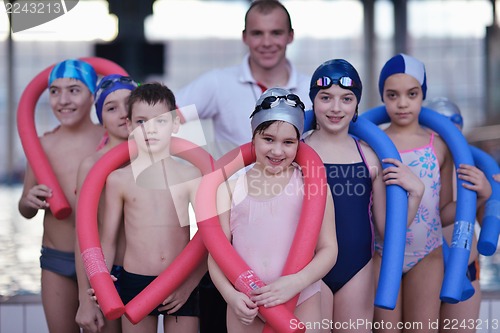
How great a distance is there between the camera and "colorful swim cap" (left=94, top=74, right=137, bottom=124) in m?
3.28

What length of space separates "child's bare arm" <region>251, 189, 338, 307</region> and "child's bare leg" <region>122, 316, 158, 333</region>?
623mm

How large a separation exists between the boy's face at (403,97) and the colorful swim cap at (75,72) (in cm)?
147

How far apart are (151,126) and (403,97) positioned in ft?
3.95

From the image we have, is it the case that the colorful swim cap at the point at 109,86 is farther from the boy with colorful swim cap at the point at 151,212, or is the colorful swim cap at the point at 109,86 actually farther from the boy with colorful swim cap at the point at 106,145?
the boy with colorful swim cap at the point at 151,212

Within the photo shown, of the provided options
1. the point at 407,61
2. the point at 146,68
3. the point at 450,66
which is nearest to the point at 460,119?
the point at 407,61

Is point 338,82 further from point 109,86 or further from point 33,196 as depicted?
point 33,196

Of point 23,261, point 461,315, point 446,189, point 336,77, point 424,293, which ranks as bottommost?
point 23,261

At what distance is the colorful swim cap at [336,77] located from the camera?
3.03m

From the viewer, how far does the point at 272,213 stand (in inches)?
112

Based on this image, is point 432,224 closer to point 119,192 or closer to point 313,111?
point 313,111

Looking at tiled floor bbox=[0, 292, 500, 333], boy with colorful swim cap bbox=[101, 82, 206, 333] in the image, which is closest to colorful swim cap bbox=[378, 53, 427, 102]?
boy with colorful swim cap bbox=[101, 82, 206, 333]

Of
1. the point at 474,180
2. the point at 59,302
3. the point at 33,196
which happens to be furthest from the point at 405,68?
the point at 59,302

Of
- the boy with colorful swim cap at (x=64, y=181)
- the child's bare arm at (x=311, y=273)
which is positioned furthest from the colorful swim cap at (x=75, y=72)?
the child's bare arm at (x=311, y=273)

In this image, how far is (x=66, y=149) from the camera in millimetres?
3604
